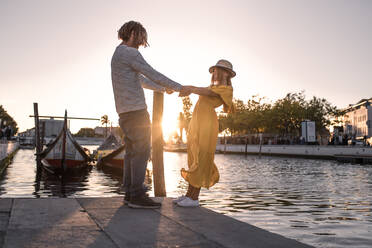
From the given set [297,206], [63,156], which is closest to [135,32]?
[297,206]

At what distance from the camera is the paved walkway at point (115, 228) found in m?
2.80

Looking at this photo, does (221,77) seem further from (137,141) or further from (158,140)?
(158,140)

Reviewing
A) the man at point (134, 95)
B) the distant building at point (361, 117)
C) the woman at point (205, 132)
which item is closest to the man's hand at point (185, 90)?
the man at point (134, 95)

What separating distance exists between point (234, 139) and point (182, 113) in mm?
17451

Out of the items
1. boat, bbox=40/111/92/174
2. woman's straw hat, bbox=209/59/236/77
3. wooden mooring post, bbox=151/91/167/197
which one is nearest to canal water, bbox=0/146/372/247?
boat, bbox=40/111/92/174

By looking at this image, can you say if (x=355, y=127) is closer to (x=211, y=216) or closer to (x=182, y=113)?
(x=182, y=113)

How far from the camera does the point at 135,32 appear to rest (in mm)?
4516

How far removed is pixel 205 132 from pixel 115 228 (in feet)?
6.35

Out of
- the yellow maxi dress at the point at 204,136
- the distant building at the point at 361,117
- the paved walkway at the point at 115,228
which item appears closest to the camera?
the paved walkway at the point at 115,228

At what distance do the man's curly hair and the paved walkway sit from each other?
1.89 metres

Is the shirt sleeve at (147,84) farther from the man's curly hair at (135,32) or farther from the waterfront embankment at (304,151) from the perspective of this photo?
the waterfront embankment at (304,151)

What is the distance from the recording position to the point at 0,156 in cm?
2169

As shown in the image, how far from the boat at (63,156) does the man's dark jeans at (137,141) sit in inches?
727

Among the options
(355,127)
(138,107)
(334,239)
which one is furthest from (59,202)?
(355,127)
